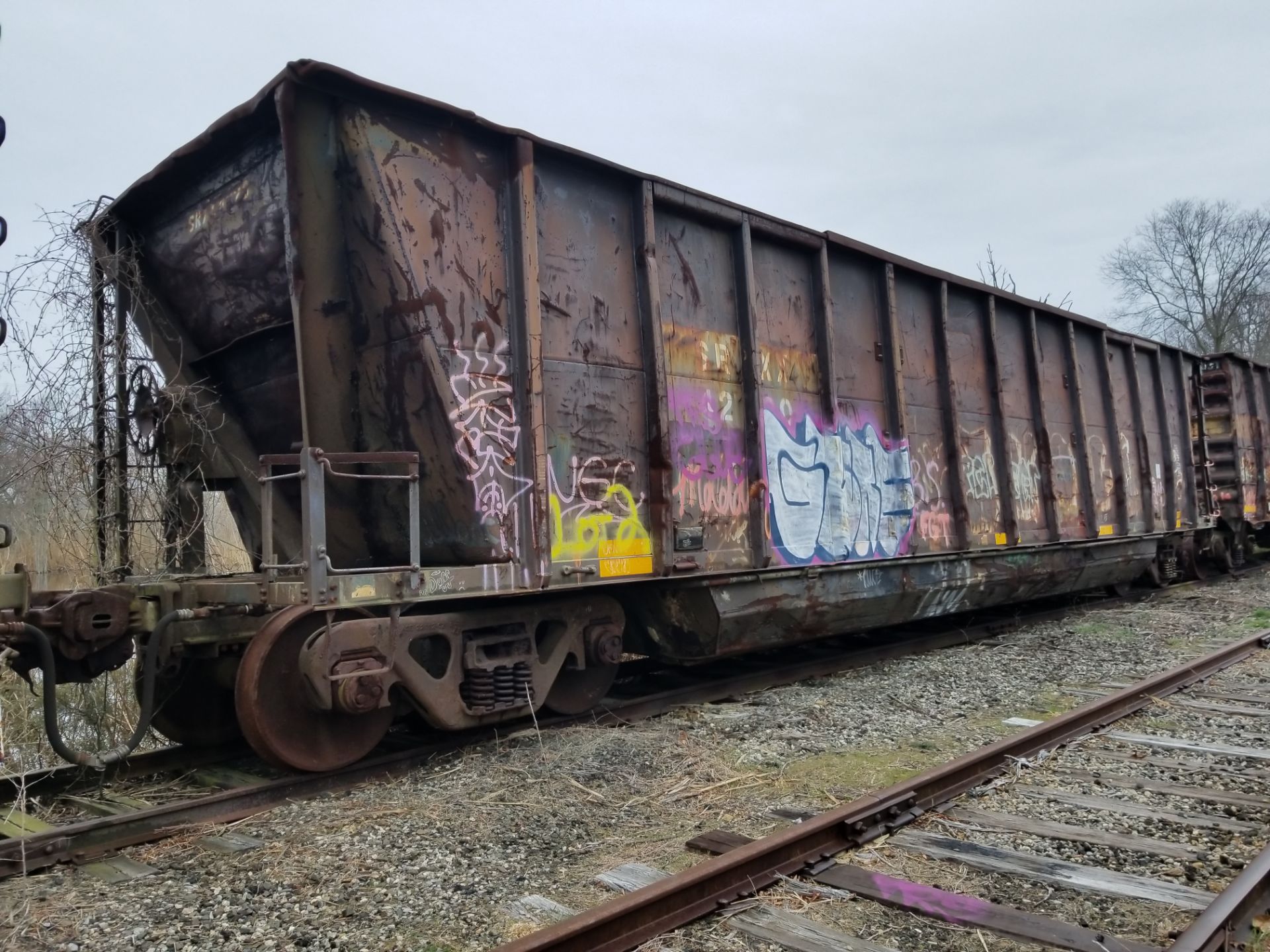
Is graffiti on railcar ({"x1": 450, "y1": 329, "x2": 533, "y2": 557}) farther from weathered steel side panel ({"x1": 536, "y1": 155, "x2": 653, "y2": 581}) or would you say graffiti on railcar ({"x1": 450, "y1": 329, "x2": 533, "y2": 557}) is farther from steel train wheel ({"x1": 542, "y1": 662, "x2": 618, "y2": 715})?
steel train wheel ({"x1": 542, "y1": 662, "x2": 618, "y2": 715})

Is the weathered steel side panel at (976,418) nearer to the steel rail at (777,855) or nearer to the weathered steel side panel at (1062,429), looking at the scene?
the weathered steel side panel at (1062,429)

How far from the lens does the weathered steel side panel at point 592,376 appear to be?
536 cm

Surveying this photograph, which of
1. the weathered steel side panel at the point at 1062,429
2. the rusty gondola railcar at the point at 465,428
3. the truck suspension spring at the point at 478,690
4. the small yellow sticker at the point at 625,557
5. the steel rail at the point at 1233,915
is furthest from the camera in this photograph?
the weathered steel side panel at the point at 1062,429

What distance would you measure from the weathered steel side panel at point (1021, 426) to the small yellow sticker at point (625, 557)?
16.8ft

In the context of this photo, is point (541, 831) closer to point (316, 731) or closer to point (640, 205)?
point (316, 731)

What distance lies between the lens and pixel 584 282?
570cm

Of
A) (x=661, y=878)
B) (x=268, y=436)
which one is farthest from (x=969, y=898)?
(x=268, y=436)

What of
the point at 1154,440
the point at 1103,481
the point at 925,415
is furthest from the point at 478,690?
the point at 1154,440

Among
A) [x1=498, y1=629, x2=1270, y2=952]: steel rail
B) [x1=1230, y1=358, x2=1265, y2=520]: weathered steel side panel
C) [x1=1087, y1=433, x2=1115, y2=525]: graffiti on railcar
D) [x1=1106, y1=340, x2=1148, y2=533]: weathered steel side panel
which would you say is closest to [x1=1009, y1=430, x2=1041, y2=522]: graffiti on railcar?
[x1=1087, y1=433, x2=1115, y2=525]: graffiti on railcar

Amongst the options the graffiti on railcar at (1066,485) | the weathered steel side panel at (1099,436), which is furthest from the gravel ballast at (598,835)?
the weathered steel side panel at (1099,436)

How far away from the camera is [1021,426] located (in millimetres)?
9836

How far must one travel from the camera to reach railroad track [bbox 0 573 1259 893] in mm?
3637

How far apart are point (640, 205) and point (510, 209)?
1053 millimetres

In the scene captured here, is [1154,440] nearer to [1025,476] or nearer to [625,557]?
[1025,476]
